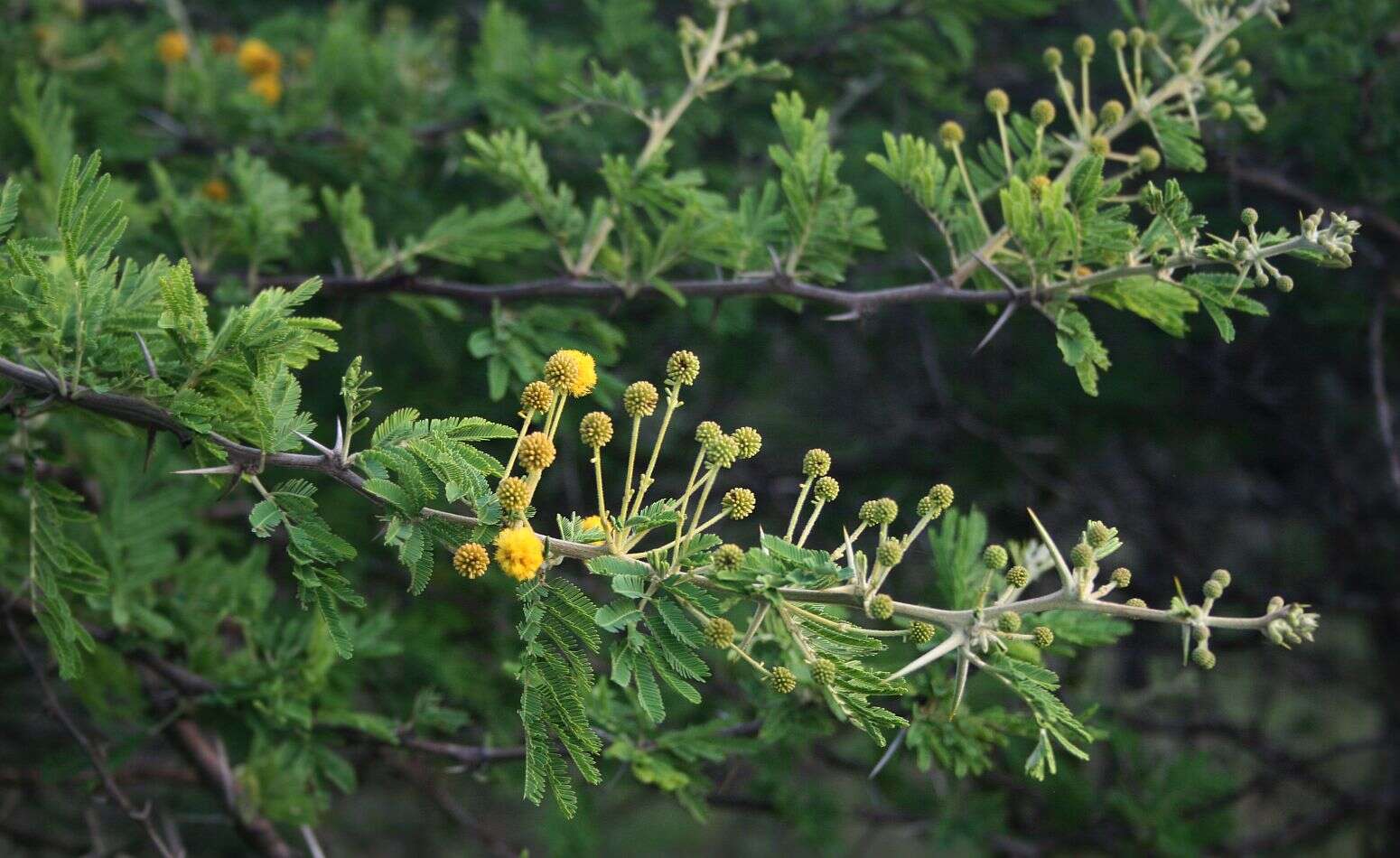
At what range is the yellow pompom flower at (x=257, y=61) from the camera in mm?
4767

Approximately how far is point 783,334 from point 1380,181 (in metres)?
3.03

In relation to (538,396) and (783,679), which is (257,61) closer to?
(538,396)

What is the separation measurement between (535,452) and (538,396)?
5.4 inches

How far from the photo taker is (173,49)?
469cm

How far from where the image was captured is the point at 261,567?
3.79 m

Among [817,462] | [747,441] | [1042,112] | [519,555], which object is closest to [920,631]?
[817,462]

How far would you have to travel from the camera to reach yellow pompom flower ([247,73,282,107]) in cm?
469

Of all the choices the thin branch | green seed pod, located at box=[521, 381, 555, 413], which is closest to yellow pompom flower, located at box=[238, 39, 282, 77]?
the thin branch

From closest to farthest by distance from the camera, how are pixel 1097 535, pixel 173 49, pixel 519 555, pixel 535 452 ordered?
1. pixel 519 555
2. pixel 535 452
3. pixel 1097 535
4. pixel 173 49

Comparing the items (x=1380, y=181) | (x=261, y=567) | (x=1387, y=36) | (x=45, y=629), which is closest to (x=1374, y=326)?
(x=1380, y=181)

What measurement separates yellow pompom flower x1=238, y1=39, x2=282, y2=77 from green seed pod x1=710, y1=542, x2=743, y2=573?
350 centimetres

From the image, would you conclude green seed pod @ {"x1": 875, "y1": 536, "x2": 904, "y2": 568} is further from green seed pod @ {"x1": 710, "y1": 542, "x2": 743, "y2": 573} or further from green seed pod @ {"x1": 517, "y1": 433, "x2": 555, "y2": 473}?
green seed pod @ {"x1": 517, "y1": 433, "x2": 555, "y2": 473}

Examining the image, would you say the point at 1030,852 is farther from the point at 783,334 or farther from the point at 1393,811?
the point at 783,334

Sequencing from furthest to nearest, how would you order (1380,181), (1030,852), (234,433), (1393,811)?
(1393,811) < (1030,852) < (1380,181) < (234,433)
